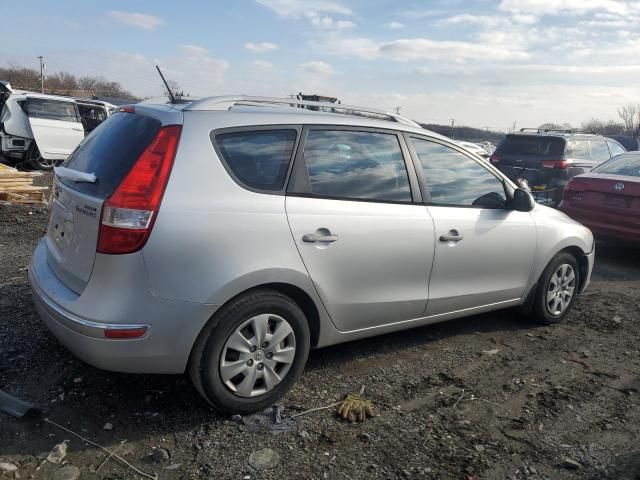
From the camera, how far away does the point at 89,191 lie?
2979 millimetres

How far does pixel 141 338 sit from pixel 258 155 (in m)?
1.18

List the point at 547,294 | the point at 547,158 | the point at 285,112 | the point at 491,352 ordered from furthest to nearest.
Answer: the point at 547,158 < the point at 547,294 < the point at 491,352 < the point at 285,112

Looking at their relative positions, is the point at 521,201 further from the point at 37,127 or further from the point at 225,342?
the point at 37,127

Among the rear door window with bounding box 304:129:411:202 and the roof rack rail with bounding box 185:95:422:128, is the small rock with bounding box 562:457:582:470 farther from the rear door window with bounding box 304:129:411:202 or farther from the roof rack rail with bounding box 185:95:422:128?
the roof rack rail with bounding box 185:95:422:128

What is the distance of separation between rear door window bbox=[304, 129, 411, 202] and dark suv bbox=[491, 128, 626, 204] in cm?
759

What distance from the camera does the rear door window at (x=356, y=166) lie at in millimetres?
3406

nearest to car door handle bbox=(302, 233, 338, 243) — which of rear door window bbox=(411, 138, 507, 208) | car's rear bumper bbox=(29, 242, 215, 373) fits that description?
car's rear bumper bbox=(29, 242, 215, 373)

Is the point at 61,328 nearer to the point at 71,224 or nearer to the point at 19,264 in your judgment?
the point at 71,224

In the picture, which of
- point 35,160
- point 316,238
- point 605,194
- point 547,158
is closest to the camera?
point 316,238

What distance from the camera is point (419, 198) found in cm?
387

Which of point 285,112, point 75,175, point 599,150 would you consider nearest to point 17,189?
point 75,175

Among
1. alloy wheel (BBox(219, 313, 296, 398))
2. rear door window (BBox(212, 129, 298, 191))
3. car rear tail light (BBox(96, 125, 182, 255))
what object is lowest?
alloy wheel (BBox(219, 313, 296, 398))

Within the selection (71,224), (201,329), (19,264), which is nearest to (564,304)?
(201,329)

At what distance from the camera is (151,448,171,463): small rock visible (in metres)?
2.75
